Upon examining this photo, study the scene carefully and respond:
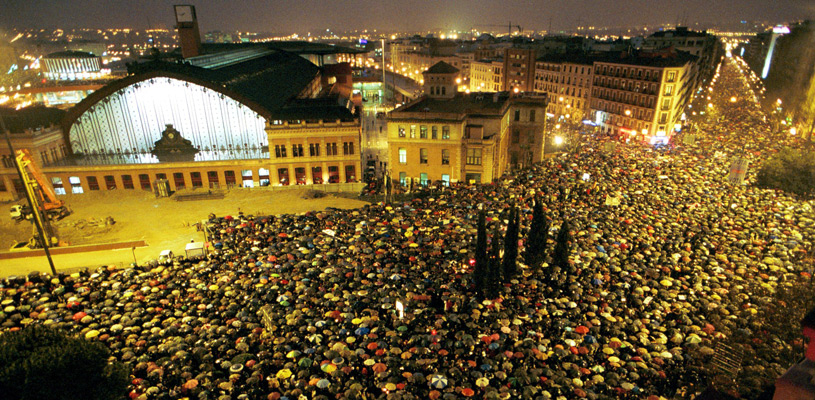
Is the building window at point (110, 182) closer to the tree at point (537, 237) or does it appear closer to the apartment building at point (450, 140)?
the apartment building at point (450, 140)

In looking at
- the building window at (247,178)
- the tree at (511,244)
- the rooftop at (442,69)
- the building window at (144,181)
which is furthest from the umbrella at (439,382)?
the rooftop at (442,69)

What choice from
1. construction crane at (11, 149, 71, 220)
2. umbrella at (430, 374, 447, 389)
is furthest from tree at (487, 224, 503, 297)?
construction crane at (11, 149, 71, 220)

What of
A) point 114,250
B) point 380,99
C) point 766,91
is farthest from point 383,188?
point 766,91

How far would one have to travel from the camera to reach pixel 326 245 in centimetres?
3086

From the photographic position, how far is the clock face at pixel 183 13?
6376 centimetres

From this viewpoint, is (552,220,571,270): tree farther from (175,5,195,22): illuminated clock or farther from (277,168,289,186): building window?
(175,5,195,22): illuminated clock

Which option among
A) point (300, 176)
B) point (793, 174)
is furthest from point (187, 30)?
point (793, 174)

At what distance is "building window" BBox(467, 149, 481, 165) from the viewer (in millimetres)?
48031

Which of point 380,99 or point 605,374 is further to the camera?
point 380,99

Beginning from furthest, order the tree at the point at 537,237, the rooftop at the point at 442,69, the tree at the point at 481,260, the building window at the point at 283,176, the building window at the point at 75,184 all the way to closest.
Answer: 1. the rooftop at the point at 442,69
2. the building window at the point at 283,176
3. the building window at the point at 75,184
4. the tree at the point at 537,237
5. the tree at the point at 481,260

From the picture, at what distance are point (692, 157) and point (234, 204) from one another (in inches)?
2222

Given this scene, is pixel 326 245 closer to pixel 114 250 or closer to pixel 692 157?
pixel 114 250

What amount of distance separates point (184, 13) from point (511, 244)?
6429cm

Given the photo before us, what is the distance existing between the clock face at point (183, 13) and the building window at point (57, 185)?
30.9 m
